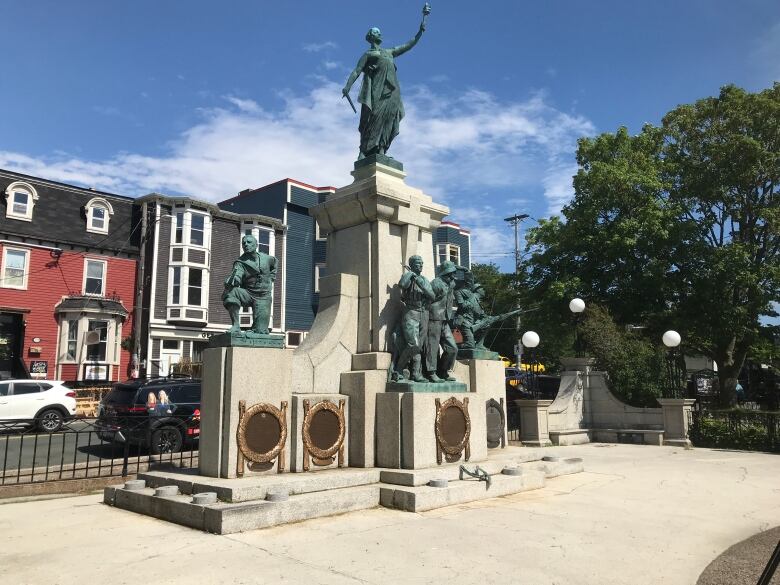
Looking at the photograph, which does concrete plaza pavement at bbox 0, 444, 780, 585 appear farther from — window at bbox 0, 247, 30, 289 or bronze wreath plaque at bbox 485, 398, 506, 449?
window at bbox 0, 247, 30, 289

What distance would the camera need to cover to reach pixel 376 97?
456 inches

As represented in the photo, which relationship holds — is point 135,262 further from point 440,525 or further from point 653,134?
point 440,525

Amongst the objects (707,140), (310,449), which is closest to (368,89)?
(310,449)

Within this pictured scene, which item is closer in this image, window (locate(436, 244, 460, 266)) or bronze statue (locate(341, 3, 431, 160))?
bronze statue (locate(341, 3, 431, 160))

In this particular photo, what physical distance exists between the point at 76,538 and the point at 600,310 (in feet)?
65.3

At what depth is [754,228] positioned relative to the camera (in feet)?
82.5

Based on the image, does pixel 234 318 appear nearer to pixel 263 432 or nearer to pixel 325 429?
pixel 263 432

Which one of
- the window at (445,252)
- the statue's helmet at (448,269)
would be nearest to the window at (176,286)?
the window at (445,252)

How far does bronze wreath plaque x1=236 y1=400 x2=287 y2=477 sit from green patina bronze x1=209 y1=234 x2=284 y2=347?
906 mm

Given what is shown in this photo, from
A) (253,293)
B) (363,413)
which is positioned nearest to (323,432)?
(363,413)

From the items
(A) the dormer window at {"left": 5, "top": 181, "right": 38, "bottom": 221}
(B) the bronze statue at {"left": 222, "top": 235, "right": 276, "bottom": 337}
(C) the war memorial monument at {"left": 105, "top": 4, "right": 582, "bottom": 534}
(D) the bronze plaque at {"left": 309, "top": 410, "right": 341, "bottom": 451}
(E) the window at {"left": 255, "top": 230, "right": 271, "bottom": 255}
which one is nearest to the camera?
(C) the war memorial monument at {"left": 105, "top": 4, "right": 582, "bottom": 534}

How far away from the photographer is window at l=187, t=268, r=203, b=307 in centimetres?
3422

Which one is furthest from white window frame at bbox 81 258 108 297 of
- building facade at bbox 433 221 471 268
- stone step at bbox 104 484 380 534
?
stone step at bbox 104 484 380 534

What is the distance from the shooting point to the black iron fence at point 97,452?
416 inches
